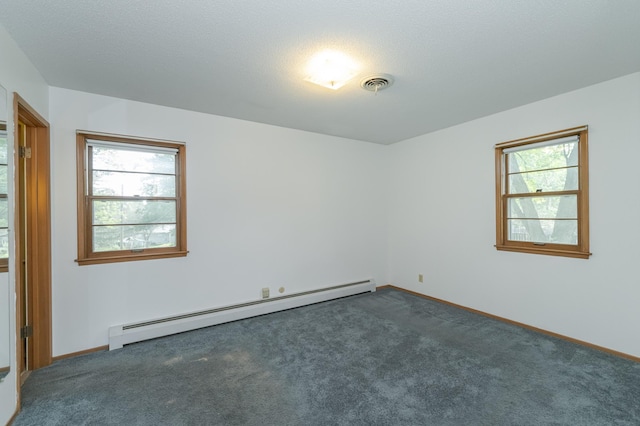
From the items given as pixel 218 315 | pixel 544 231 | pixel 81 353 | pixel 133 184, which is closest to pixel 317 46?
pixel 133 184

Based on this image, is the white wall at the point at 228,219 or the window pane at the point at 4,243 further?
the white wall at the point at 228,219

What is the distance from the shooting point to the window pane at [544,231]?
2.94 metres

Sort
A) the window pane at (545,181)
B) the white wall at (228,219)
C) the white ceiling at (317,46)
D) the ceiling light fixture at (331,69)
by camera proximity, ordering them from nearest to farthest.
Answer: the white ceiling at (317,46)
the ceiling light fixture at (331,69)
the white wall at (228,219)
the window pane at (545,181)

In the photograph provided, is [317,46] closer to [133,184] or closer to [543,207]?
[133,184]

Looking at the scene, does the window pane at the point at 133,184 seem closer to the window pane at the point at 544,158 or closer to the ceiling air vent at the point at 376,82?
the ceiling air vent at the point at 376,82

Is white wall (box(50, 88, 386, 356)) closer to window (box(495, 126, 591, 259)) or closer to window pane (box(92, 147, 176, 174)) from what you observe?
window pane (box(92, 147, 176, 174))

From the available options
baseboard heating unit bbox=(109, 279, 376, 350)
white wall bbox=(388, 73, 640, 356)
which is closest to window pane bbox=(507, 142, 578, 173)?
white wall bbox=(388, 73, 640, 356)

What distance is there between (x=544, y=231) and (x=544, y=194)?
16.4 inches

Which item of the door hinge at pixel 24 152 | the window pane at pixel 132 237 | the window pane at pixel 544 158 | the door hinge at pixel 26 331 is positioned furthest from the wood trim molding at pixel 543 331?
the door hinge at pixel 24 152

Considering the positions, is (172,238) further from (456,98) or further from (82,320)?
(456,98)

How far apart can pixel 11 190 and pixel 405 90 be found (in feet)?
10.5

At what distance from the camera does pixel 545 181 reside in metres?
3.13

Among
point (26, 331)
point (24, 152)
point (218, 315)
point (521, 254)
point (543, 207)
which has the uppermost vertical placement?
point (24, 152)

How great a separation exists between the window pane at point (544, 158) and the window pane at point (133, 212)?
4112 millimetres
